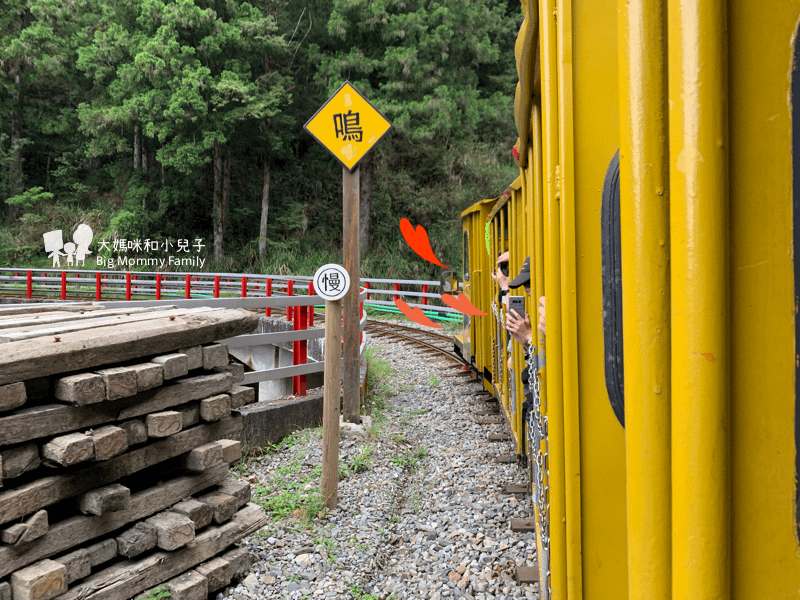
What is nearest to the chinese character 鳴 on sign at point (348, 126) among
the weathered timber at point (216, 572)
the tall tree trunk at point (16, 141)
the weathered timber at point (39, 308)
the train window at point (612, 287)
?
the weathered timber at point (39, 308)

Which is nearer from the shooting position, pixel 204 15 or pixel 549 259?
pixel 549 259

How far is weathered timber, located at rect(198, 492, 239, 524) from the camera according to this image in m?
3.46

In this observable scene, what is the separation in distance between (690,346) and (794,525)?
21 cm

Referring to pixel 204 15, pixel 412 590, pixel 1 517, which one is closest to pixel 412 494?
pixel 412 590

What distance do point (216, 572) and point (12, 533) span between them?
3.69 ft

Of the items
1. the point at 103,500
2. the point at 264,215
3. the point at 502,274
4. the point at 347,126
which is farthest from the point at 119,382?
the point at 264,215

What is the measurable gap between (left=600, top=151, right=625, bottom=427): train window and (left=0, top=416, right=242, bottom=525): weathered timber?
8.68 ft

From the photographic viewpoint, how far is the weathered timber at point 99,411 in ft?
8.58

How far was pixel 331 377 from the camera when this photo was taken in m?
4.54

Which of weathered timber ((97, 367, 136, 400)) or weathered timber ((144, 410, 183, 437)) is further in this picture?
weathered timber ((144, 410, 183, 437))

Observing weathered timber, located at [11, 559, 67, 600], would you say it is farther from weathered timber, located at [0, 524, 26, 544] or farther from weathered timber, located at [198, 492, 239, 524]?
weathered timber, located at [198, 492, 239, 524]

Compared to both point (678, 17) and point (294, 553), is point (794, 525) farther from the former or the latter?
point (294, 553)

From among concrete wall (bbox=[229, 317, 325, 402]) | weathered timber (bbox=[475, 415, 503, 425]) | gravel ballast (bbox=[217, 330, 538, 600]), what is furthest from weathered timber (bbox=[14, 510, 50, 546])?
concrete wall (bbox=[229, 317, 325, 402])

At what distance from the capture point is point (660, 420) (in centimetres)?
74
